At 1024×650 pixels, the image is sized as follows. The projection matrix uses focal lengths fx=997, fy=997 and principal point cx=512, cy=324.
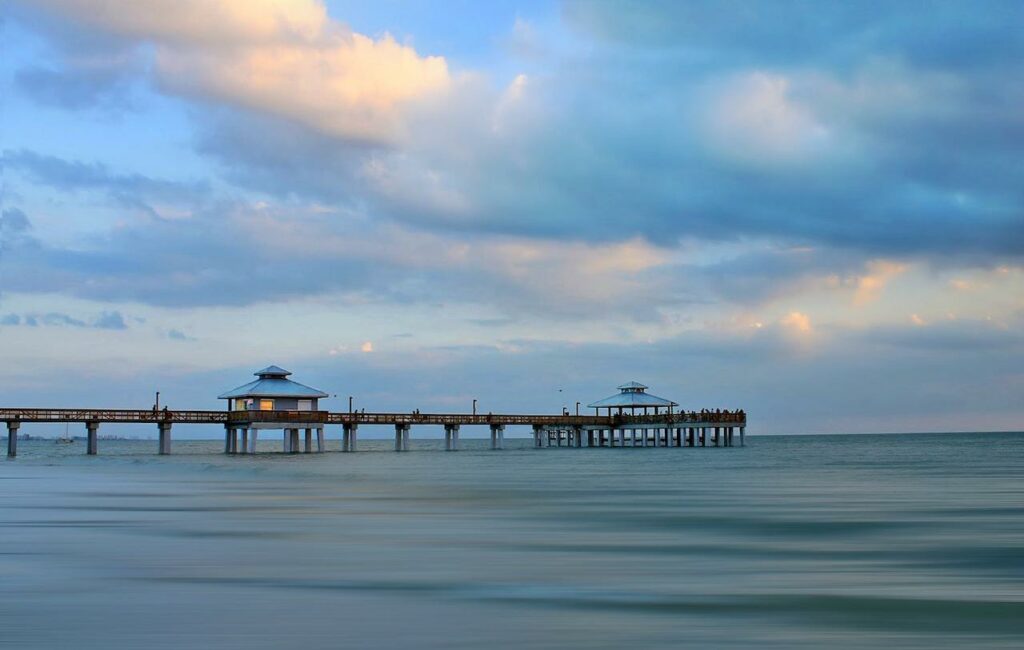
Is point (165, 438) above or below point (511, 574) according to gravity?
below

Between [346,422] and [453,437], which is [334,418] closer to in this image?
[346,422]

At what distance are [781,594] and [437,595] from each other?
310 centimetres

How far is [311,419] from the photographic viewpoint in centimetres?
7156

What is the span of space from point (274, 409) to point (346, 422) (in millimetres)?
7400

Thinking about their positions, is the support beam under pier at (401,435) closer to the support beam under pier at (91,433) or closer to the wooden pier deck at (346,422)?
the wooden pier deck at (346,422)

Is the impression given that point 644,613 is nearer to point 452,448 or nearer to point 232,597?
point 232,597

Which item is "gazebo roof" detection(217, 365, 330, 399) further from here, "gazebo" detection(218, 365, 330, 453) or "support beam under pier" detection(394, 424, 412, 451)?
"support beam under pier" detection(394, 424, 412, 451)

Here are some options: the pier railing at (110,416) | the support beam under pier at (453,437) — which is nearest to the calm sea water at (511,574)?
the pier railing at (110,416)

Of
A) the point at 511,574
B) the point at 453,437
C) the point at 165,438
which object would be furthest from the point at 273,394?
the point at 511,574

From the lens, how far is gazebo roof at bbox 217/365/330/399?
7131cm

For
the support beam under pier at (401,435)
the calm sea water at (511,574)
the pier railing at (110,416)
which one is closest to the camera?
the calm sea water at (511,574)

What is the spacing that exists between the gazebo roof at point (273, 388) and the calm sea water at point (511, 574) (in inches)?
2002

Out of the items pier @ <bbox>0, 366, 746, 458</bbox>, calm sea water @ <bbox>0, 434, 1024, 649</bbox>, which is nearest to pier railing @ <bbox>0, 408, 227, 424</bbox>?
pier @ <bbox>0, 366, 746, 458</bbox>

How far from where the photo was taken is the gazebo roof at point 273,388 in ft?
234
